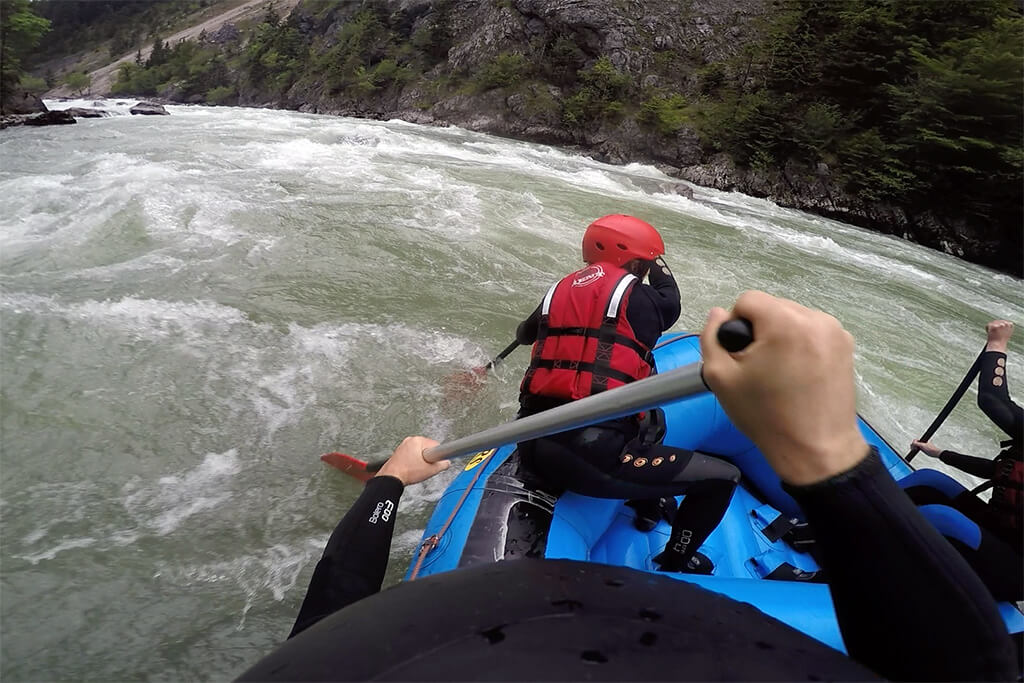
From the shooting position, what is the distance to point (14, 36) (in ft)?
72.2

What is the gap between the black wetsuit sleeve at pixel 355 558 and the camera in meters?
1.27

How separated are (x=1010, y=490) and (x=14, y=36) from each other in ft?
112

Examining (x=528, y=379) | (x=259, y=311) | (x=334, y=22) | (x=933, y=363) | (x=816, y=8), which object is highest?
(x=334, y=22)

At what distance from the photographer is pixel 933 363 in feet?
17.7

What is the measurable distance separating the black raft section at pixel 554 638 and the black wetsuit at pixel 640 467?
115 cm

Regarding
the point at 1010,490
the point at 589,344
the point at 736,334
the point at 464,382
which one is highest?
the point at 736,334

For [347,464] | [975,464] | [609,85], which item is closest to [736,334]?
[347,464]

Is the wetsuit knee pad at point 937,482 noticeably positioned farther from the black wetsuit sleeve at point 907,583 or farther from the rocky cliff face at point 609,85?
the rocky cliff face at point 609,85

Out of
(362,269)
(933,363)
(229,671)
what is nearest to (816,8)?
(933,363)

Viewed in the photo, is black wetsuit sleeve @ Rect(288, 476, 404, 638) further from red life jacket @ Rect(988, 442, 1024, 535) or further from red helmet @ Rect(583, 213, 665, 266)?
red life jacket @ Rect(988, 442, 1024, 535)

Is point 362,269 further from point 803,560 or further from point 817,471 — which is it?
point 817,471

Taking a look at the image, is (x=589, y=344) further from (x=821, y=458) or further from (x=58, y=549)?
(x=58, y=549)

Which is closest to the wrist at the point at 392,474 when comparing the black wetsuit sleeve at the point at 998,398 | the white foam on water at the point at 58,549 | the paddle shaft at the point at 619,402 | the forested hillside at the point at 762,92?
the paddle shaft at the point at 619,402

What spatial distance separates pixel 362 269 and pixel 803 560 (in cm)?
422
